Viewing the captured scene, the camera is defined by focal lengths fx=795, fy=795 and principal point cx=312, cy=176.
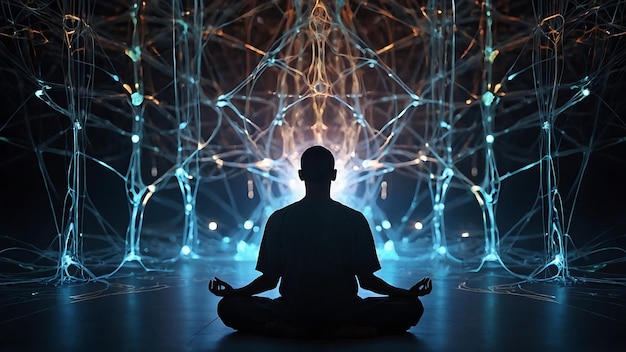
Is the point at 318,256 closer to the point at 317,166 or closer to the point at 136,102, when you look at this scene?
the point at 317,166

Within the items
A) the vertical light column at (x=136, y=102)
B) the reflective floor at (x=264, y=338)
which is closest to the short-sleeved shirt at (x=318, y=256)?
the reflective floor at (x=264, y=338)

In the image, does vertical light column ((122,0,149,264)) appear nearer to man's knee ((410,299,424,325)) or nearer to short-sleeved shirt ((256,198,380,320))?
short-sleeved shirt ((256,198,380,320))

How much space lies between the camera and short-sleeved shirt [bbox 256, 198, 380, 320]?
2535 mm

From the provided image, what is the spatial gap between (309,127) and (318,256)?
12.8ft

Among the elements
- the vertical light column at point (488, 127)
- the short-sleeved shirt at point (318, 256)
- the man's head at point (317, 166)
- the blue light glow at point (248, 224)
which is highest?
the vertical light column at point (488, 127)

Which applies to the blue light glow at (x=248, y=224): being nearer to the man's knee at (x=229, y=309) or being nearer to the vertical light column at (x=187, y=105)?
the vertical light column at (x=187, y=105)

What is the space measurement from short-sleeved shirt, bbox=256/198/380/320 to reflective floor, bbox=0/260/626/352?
13 centimetres

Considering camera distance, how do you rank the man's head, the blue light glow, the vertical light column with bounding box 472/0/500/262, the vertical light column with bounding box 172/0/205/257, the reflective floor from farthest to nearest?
the blue light glow < the vertical light column with bounding box 172/0/205/257 < the vertical light column with bounding box 472/0/500/262 < the man's head < the reflective floor

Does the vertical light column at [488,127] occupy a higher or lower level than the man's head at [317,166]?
higher

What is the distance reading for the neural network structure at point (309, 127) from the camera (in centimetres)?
616

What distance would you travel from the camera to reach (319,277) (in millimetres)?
2537

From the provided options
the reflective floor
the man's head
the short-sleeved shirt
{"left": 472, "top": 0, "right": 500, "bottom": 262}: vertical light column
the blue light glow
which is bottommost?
the reflective floor

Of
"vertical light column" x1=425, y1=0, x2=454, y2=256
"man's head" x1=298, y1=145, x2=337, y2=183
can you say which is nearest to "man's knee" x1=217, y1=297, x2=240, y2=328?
"man's head" x1=298, y1=145, x2=337, y2=183

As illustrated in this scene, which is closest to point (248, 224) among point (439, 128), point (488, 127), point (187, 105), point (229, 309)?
point (187, 105)
